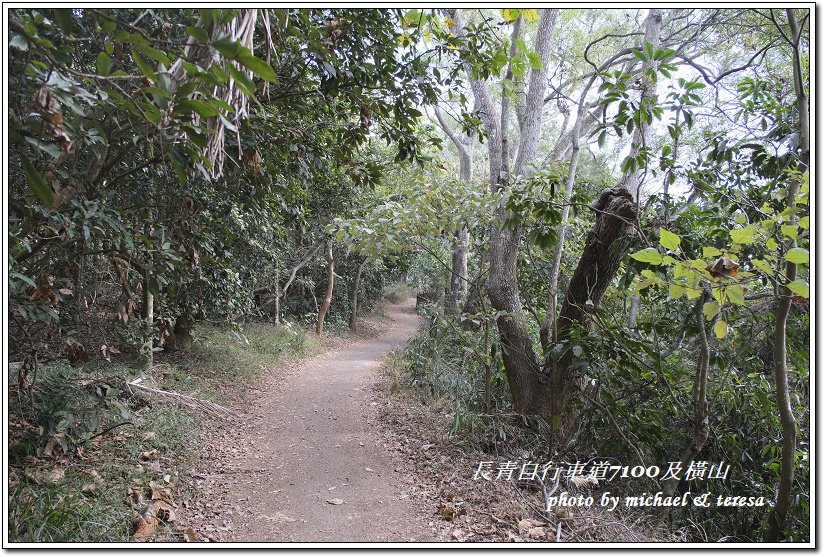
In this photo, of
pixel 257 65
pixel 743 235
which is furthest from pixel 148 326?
pixel 743 235

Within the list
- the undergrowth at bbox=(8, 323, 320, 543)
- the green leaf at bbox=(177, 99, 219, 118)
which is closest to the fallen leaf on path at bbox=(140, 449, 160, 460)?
the undergrowth at bbox=(8, 323, 320, 543)

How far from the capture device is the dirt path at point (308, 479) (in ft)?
9.09

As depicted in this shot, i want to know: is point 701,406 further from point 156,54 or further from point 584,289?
point 156,54

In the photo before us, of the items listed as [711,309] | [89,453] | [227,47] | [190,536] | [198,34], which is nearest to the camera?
[227,47]

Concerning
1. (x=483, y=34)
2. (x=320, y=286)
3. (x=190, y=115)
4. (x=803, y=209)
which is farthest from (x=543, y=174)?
(x=320, y=286)

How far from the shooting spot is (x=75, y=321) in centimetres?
365

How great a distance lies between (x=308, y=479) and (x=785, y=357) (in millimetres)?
3203

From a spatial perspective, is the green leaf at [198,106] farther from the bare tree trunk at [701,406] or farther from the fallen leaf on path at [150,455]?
the fallen leaf on path at [150,455]

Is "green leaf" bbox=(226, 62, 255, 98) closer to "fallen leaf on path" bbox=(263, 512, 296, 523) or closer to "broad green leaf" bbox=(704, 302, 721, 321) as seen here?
"broad green leaf" bbox=(704, 302, 721, 321)

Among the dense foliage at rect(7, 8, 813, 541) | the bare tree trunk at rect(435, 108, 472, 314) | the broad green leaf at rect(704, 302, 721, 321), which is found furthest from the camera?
the bare tree trunk at rect(435, 108, 472, 314)

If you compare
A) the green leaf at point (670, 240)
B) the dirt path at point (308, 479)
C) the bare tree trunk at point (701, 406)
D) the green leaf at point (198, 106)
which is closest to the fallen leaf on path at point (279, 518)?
the dirt path at point (308, 479)

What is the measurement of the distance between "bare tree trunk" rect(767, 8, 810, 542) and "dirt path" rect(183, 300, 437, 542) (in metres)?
1.80

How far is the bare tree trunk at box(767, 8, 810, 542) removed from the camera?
6.96 feet

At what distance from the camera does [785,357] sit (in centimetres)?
215
